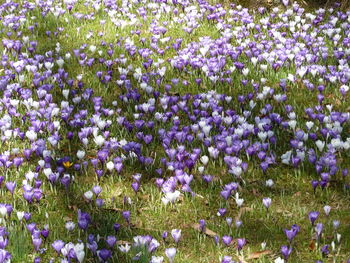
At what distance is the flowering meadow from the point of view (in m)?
3.81

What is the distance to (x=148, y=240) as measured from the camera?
3.60 m

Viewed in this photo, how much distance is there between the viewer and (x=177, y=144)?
5.06m

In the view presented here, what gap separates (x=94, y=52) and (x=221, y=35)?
2032mm

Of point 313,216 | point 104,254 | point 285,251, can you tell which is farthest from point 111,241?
point 313,216

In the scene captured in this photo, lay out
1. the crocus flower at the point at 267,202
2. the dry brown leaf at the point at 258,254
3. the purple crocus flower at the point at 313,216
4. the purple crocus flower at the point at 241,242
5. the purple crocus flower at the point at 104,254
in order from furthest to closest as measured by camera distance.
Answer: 1. the crocus flower at the point at 267,202
2. the purple crocus flower at the point at 313,216
3. the dry brown leaf at the point at 258,254
4. the purple crocus flower at the point at 241,242
5. the purple crocus flower at the point at 104,254

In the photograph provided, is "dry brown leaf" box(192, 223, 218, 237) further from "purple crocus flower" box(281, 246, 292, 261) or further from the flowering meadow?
"purple crocus flower" box(281, 246, 292, 261)

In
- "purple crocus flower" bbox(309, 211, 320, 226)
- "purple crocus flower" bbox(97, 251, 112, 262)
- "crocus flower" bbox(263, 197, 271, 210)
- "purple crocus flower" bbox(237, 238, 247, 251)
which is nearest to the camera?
"purple crocus flower" bbox(97, 251, 112, 262)

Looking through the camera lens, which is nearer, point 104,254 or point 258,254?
point 104,254

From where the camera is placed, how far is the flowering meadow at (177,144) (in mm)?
3814

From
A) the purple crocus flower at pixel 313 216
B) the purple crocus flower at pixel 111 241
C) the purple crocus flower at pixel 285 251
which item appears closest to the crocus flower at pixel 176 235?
the purple crocus flower at pixel 111 241

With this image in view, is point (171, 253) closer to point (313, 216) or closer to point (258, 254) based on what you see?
point (258, 254)

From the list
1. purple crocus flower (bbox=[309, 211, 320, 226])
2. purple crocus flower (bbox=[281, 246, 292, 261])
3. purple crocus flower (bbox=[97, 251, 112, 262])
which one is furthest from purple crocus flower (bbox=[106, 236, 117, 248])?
purple crocus flower (bbox=[309, 211, 320, 226])

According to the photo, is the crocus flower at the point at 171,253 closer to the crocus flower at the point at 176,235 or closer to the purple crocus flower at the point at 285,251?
the crocus flower at the point at 176,235

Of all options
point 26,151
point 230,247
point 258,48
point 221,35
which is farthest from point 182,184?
point 221,35
